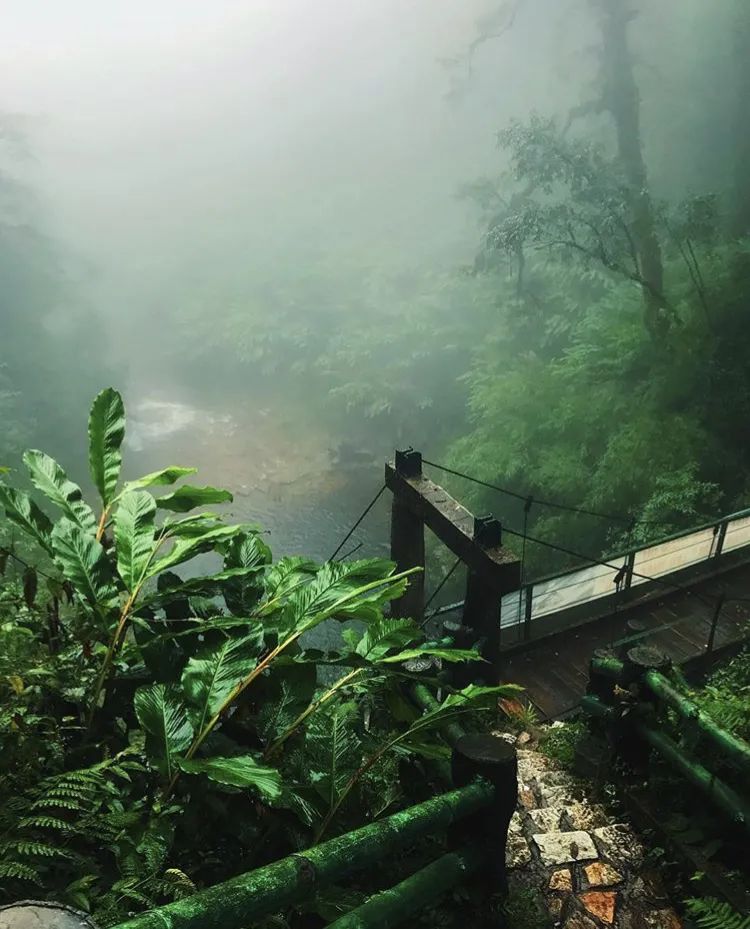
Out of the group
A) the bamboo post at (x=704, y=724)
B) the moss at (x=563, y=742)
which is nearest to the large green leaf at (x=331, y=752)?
the bamboo post at (x=704, y=724)

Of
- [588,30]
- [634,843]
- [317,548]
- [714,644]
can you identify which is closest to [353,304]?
[317,548]

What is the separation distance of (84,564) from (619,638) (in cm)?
756

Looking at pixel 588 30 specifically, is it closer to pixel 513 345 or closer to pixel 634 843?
pixel 513 345

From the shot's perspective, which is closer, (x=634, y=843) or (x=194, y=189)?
(x=634, y=843)

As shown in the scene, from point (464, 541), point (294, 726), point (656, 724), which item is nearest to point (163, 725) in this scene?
point (294, 726)

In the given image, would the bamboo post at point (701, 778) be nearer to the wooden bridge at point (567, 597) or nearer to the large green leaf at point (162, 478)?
the wooden bridge at point (567, 597)

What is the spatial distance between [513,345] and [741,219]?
937 centimetres

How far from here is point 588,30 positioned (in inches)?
1585

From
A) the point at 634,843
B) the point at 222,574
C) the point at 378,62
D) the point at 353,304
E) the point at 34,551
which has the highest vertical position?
the point at 378,62

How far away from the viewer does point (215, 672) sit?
2.33m

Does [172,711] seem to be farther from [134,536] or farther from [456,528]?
[456,528]

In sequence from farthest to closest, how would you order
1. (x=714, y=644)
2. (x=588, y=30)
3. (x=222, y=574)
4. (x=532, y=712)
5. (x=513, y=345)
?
(x=588, y=30) < (x=513, y=345) < (x=714, y=644) < (x=532, y=712) < (x=222, y=574)

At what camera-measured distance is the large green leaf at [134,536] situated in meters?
2.70

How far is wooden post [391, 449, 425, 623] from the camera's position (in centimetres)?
745
